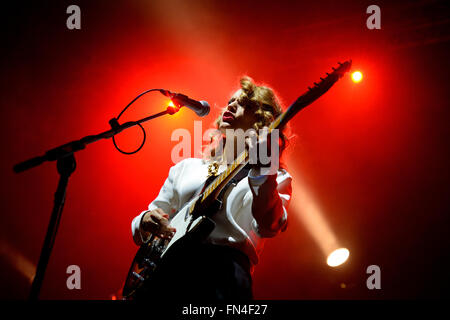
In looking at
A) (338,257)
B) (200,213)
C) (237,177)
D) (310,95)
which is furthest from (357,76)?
(200,213)

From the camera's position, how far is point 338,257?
12.4 feet

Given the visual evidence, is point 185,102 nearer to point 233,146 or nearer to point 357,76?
point 233,146

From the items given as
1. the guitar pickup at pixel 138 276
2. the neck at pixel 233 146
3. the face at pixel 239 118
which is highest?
the face at pixel 239 118

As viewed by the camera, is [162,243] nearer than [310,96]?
No

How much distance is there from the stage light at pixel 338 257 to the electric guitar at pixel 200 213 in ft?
9.12

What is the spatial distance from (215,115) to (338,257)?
2437mm

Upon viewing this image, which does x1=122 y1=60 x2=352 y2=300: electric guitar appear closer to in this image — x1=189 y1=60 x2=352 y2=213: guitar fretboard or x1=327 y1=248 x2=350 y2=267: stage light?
x1=189 y1=60 x2=352 y2=213: guitar fretboard

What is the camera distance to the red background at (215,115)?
337 centimetres

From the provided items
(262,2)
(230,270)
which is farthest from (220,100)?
(230,270)

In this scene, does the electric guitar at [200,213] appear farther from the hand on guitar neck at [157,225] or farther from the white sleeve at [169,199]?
the white sleeve at [169,199]

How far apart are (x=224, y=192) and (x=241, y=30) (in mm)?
2598

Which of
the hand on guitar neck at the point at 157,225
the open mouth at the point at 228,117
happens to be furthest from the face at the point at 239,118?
the hand on guitar neck at the point at 157,225

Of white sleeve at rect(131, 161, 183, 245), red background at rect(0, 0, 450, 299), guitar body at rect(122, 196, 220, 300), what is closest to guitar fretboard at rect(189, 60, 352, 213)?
guitar body at rect(122, 196, 220, 300)
